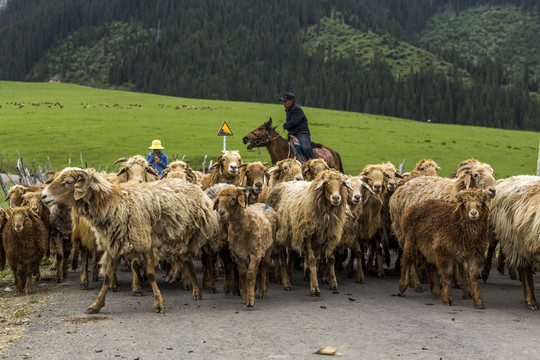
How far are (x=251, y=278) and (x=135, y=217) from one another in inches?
70.5

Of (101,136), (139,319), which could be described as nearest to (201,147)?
(101,136)

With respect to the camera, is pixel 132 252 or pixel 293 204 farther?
pixel 293 204

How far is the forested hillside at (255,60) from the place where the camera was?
127812 mm

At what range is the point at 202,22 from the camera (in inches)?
6270

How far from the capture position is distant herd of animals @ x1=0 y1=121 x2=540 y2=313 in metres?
8.41

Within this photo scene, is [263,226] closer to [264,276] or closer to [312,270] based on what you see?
[264,276]

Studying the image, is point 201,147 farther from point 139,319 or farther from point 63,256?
point 139,319

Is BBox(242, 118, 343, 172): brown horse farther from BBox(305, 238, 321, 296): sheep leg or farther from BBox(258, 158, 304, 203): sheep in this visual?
BBox(305, 238, 321, 296): sheep leg

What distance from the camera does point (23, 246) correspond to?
31.0 feet

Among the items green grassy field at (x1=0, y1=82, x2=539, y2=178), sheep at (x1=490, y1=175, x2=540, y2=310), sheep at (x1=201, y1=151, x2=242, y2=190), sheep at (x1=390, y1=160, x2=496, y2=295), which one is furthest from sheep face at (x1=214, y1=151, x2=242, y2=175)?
green grassy field at (x1=0, y1=82, x2=539, y2=178)

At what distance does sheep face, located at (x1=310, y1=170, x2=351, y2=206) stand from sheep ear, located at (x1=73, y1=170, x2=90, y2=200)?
11.5 ft

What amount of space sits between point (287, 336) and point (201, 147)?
1423 inches

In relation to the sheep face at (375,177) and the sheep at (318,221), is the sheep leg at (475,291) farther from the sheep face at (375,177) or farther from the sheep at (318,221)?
the sheep face at (375,177)

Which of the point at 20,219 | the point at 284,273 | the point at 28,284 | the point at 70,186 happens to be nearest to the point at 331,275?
the point at 284,273
